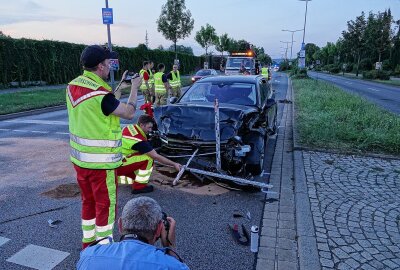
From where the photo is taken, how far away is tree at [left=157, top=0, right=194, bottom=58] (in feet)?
121

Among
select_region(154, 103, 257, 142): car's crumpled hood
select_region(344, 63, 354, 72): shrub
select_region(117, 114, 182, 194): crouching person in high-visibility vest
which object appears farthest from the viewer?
select_region(344, 63, 354, 72): shrub

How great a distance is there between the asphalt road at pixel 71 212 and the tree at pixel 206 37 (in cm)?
4964

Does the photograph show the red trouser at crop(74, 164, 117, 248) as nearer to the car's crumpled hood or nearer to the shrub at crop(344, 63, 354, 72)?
the car's crumpled hood

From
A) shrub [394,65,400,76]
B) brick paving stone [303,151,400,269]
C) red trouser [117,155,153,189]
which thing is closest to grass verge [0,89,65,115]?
red trouser [117,155,153,189]

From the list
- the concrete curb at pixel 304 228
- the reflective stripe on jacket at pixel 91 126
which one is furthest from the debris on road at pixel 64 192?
the concrete curb at pixel 304 228

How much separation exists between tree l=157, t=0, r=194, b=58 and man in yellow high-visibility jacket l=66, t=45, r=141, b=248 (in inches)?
1427

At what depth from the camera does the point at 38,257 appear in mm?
3295

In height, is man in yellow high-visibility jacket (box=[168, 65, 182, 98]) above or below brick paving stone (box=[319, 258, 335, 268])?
above

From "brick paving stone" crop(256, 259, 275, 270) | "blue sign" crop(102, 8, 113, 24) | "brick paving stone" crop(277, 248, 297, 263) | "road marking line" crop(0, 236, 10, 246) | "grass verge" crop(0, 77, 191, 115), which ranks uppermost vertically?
"blue sign" crop(102, 8, 113, 24)

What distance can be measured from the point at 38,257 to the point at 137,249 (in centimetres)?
225

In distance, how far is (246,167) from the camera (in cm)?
534

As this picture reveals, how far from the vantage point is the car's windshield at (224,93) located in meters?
6.57

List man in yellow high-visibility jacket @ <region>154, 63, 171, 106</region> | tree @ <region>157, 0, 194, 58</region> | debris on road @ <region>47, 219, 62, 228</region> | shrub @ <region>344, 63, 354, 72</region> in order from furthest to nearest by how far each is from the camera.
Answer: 1. shrub @ <region>344, 63, 354, 72</region>
2. tree @ <region>157, 0, 194, 58</region>
3. man in yellow high-visibility jacket @ <region>154, 63, 171, 106</region>
4. debris on road @ <region>47, 219, 62, 228</region>

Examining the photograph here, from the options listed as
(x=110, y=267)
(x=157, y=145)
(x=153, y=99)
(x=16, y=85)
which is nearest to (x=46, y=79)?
(x=16, y=85)
